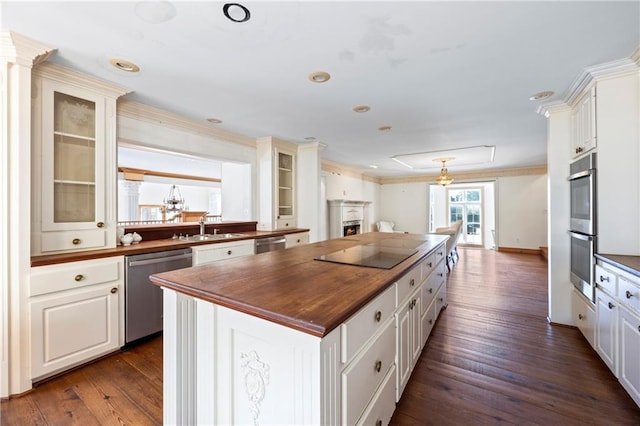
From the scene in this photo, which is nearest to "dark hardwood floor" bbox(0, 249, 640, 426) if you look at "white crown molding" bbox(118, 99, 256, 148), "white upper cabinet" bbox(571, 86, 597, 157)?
"white upper cabinet" bbox(571, 86, 597, 157)

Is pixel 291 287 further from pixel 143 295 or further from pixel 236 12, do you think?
pixel 143 295

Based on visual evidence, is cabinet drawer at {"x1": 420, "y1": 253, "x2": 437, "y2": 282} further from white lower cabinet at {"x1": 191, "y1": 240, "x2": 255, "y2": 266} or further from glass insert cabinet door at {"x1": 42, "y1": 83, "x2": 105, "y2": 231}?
glass insert cabinet door at {"x1": 42, "y1": 83, "x2": 105, "y2": 231}

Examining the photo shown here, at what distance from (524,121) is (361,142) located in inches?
84.8

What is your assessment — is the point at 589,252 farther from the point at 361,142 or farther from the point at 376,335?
the point at 361,142

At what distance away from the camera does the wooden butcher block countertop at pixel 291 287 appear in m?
0.93

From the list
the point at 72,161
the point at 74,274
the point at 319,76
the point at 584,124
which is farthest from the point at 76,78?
the point at 584,124

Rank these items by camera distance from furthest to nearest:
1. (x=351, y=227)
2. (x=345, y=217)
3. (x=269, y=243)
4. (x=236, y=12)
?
1. (x=351, y=227)
2. (x=345, y=217)
3. (x=269, y=243)
4. (x=236, y=12)

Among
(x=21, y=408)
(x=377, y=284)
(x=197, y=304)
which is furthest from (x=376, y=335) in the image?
(x=21, y=408)

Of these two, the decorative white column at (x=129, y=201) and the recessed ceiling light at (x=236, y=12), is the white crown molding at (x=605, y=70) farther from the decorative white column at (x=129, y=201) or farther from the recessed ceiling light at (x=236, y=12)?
the decorative white column at (x=129, y=201)

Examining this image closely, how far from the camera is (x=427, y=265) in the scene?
7.48 feet

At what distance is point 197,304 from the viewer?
4.15ft

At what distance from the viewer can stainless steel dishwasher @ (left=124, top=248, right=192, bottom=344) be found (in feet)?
7.66

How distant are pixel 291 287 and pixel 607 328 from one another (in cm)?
239

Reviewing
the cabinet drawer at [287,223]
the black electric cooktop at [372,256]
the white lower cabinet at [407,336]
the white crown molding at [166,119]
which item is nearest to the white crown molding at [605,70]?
the black electric cooktop at [372,256]
